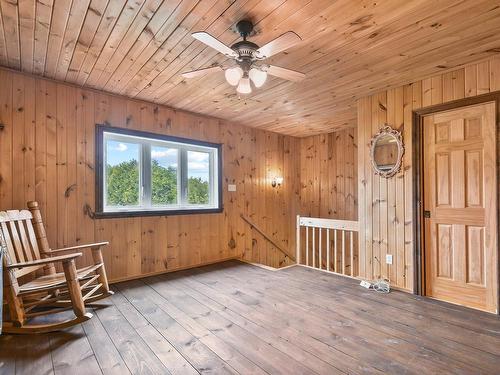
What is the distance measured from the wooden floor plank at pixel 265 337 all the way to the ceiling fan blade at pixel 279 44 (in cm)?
208

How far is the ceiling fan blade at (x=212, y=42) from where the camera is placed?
5.32ft

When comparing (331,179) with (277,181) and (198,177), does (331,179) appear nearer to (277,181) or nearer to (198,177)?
(277,181)

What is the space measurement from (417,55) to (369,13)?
0.91 m

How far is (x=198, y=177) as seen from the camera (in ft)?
13.8

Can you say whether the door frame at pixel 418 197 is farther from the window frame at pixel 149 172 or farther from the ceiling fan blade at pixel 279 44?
the window frame at pixel 149 172

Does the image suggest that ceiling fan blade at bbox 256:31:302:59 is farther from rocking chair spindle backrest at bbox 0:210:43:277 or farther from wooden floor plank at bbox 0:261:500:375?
rocking chair spindle backrest at bbox 0:210:43:277

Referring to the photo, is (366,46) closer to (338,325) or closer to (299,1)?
(299,1)

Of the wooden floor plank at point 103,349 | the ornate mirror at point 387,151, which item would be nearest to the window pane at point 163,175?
the wooden floor plank at point 103,349

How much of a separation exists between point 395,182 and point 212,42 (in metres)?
2.57

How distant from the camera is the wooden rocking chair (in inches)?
81.4

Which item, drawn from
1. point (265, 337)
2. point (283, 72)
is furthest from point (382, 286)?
point (283, 72)

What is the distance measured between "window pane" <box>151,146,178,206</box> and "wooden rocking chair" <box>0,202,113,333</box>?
1.19 metres

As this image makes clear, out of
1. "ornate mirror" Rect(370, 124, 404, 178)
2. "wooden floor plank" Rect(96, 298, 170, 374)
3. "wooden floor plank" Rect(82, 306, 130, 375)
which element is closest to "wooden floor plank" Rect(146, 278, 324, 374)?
"wooden floor plank" Rect(96, 298, 170, 374)

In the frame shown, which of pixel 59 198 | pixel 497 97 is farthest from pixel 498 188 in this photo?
pixel 59 198
